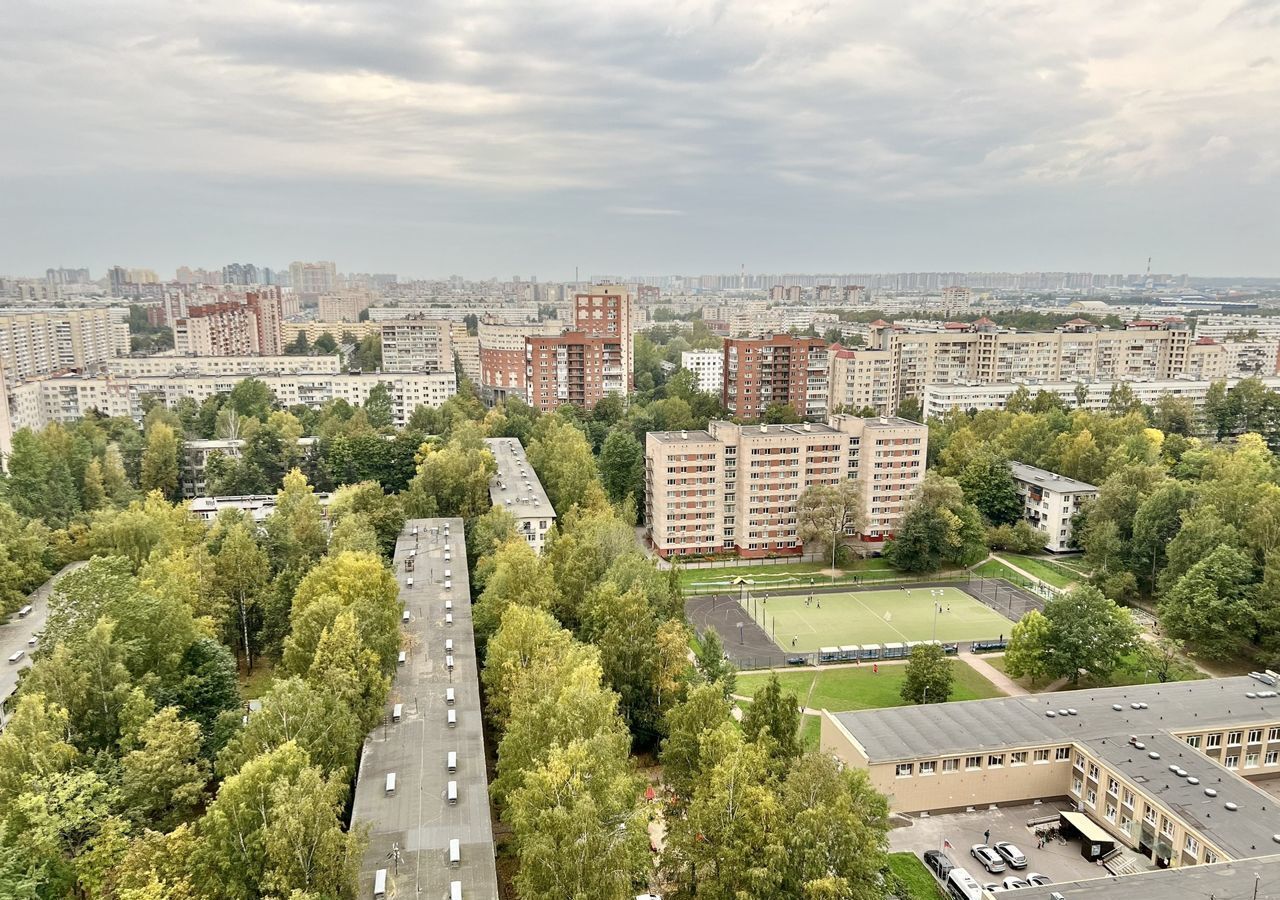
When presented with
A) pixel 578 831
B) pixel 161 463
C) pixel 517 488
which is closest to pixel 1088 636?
pixel 578 831

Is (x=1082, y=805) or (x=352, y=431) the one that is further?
(x=352, y=431)

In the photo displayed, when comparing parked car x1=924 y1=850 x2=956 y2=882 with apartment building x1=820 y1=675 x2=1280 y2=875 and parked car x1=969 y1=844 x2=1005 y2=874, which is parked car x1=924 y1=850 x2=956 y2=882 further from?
apartment building x1=820 y1=675 x2=1280 y2=875

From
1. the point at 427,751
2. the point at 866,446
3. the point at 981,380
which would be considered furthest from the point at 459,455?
the point at 981,380

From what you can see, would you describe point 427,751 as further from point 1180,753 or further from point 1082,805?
point 1180,753

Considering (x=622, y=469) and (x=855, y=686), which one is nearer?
(x=855, y=686)

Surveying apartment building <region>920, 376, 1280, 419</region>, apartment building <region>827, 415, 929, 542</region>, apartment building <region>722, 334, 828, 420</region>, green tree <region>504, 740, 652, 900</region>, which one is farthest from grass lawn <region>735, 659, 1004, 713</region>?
apartment building <region>920, 376, 1280, 419</region>

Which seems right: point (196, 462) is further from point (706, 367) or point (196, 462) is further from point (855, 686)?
point (706, 367)

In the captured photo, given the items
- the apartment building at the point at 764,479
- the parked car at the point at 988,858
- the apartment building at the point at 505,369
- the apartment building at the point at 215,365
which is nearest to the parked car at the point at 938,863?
the parked car at the point at 988,858
